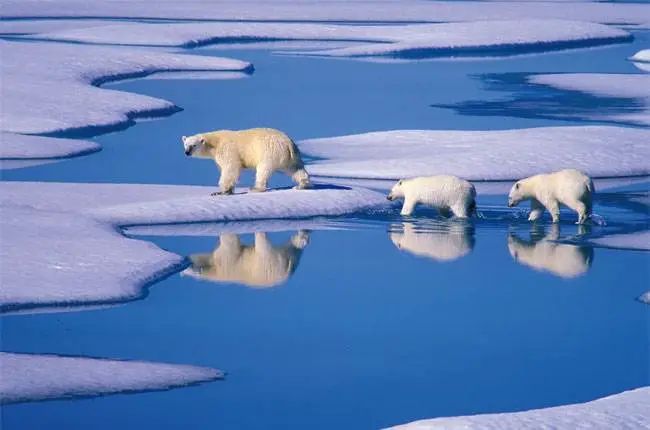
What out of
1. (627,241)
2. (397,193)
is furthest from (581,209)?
(397,193)

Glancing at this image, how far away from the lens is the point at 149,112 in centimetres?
1417

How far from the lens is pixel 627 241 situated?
26.6ft

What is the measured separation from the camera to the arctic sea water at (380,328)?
202 inches

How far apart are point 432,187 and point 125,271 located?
2322 millimetres

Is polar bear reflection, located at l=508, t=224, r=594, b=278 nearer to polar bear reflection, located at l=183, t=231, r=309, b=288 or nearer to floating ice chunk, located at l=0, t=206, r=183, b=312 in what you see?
polar bear reflection, located at l=183, t=231, r=309, b=288

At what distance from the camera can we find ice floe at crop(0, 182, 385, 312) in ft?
21.3

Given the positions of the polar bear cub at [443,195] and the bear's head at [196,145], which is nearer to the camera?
the polar bear cub at [443,195]

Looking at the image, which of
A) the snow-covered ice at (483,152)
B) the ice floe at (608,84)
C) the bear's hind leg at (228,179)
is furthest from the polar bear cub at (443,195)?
the ice floe at (608,84)

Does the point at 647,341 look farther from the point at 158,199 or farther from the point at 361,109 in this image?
the point at 361,109

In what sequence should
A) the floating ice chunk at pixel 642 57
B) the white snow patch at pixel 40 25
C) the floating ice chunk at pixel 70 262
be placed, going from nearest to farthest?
the floating ice chunk at pixel 70 262
the floating ice chunk at pixel 642 57
the white snow patch at pixel 40 25

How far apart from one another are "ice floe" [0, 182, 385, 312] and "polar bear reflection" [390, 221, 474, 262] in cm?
59

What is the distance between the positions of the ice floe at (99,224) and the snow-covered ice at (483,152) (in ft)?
4.45

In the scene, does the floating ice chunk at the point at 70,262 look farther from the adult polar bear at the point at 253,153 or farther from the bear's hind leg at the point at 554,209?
the bear's hind leg at the point at 554,209

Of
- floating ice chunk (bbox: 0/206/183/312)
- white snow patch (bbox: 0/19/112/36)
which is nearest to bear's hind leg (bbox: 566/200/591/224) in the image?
floating ice chunk (bbox: 0/206/183/312)
